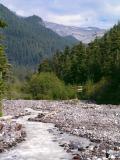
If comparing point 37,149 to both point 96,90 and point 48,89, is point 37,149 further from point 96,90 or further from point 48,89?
point 48,89

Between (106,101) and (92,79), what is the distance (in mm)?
18638

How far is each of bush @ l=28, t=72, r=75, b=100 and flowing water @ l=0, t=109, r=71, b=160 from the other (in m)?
67.4

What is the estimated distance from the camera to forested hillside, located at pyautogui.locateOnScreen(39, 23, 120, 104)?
4286 inches

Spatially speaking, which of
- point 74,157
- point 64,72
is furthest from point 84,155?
point 64,72

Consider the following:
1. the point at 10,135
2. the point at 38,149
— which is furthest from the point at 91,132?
the point at 38,149

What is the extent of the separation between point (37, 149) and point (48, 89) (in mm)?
78320

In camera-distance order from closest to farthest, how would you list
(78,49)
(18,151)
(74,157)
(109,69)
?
(74,157)
(18,151)
(109,69)
(78,49)

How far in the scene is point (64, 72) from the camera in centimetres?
13538

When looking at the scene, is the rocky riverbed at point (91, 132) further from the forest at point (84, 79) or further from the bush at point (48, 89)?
the bush at point (48, 89)

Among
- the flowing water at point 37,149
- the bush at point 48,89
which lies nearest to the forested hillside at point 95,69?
the bush at point 48,89

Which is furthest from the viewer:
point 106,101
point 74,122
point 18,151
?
point 106,101

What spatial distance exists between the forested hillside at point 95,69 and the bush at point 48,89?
452 centimetres

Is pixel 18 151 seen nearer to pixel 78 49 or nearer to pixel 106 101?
pixel 106 101

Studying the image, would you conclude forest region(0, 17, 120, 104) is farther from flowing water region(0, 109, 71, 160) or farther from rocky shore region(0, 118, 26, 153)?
flowing water region(0, 109, 71, 160)
